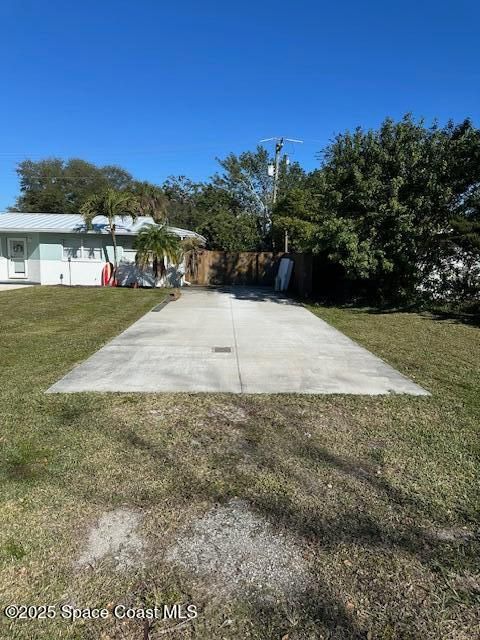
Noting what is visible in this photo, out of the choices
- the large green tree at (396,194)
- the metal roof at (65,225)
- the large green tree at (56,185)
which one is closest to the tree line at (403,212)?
the large green tree at (396,194)

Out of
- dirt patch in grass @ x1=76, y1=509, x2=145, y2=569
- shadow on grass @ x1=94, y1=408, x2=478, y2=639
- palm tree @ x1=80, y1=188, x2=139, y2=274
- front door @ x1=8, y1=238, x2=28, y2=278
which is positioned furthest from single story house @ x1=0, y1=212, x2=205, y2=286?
dirt patch in grass @ x1=76, y1=509, x2=145, y2=569

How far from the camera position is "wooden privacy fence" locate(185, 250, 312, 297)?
67.6 ft

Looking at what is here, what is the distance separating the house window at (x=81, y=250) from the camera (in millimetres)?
18109

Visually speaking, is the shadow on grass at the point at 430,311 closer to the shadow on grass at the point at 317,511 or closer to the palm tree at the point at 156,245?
the palm tree at the point at 156,245

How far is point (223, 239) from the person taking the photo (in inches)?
1103

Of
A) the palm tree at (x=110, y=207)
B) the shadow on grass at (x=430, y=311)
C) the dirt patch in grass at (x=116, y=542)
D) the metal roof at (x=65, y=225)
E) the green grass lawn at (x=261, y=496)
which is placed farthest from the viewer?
the metal roof at (x=65, y=225)

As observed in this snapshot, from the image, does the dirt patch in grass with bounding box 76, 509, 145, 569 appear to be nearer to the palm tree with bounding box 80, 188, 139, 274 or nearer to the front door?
the palm tree with bounding box 80, 188, 139, 274

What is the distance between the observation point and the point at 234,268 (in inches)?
825

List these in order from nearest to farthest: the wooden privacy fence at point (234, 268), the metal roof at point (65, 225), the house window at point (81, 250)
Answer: the metal roof at point (65, 225) → the house window at point (81, 250) → the wooden privacy fence at point (234, 268)

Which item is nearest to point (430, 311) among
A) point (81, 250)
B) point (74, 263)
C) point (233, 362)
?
point (233, 362)

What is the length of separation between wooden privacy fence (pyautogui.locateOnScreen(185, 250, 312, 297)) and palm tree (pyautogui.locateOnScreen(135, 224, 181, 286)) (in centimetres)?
341

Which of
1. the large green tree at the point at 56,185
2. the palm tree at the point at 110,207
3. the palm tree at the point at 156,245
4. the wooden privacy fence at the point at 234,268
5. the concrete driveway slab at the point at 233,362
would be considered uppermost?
the large green tree at the point at 56,185

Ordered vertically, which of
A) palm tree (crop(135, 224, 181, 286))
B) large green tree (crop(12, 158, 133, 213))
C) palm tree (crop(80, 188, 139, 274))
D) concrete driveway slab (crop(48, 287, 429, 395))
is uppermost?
large green tree (crop(12, 158, 133, 213))

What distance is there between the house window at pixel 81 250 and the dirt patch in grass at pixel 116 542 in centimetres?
1687
